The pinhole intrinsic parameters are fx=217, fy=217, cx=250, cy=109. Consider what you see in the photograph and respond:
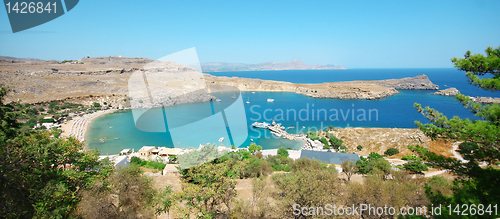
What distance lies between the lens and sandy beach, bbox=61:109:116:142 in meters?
28.6

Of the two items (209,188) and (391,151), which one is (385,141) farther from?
(209,188)

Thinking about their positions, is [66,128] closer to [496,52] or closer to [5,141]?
[5,141]

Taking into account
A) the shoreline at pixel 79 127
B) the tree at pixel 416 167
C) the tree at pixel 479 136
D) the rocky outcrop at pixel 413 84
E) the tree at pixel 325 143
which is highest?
the tree at pixel 479 136

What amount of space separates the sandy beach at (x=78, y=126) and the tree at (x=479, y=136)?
34356 millimetres

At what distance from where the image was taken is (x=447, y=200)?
5.66 meters

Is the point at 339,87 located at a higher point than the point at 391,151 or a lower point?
higher

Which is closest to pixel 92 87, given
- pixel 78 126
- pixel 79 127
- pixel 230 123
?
pixel 78 126

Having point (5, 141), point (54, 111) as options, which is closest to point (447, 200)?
→ point (5, 141)

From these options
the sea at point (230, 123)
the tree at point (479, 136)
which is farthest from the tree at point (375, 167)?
the sea at point (230, 123)

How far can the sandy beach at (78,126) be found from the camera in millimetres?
28625

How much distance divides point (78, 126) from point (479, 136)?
41.4 m

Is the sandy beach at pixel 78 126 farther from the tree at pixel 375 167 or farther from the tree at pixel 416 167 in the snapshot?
the tree at pixel 416 167

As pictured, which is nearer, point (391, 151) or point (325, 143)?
point (391, 151)

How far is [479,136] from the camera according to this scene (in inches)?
194
